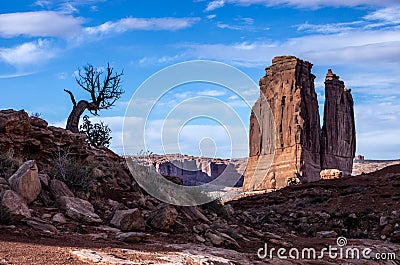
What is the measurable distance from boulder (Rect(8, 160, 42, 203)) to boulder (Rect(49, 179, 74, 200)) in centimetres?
46

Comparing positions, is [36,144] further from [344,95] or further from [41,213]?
[344,95]

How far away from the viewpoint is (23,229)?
7.96 m

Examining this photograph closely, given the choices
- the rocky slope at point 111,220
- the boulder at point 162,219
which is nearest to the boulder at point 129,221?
the rocky slope at point 111,220

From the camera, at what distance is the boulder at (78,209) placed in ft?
30.4

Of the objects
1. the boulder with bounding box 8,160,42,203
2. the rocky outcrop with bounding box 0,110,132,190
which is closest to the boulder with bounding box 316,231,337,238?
the rocky outcrop with bounding box 0,110,132,190

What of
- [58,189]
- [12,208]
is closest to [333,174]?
[58,189]

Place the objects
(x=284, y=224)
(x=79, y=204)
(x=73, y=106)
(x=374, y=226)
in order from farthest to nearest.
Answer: (x=73, y=106) → (x=284, y=224) → (x=374, y=226) → (x=79, y=204)

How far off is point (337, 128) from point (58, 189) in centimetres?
7310

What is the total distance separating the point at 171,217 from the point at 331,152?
69.4 meters

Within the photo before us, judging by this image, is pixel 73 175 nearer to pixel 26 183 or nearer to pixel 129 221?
pixel 26 183

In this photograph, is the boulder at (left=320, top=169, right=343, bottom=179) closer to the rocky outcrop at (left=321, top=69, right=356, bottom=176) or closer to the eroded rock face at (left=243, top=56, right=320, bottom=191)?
the eroded rock face at (left=243, top=56, right=320, bottom=191)

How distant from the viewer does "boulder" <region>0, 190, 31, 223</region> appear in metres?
8.03

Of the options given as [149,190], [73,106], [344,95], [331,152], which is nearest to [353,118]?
[344,95]

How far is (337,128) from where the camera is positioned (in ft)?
260
